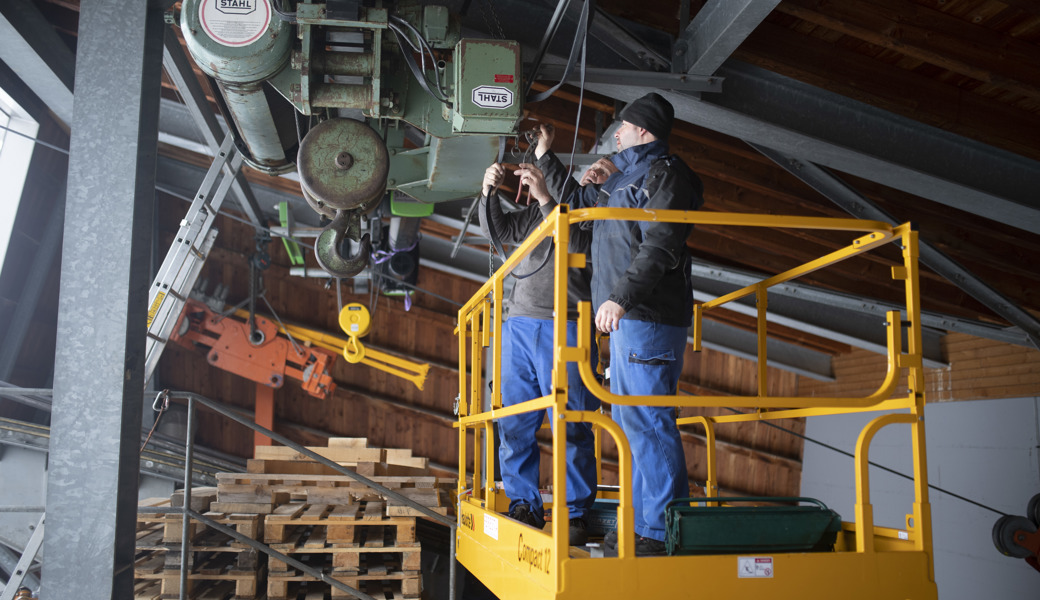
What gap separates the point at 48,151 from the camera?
10.4 meters

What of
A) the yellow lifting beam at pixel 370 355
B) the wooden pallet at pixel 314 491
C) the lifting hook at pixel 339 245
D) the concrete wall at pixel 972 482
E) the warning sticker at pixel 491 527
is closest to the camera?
the warning sticker at pixel 491 527

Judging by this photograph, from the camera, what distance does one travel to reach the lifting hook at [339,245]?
194 inches

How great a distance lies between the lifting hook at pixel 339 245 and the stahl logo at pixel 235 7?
1307 millimetres

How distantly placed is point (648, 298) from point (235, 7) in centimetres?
270

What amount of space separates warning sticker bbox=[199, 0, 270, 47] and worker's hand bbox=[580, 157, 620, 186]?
192cm

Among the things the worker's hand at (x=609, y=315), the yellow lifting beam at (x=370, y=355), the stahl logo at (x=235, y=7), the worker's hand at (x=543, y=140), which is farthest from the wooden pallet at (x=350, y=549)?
the yellow lifting beam at (x=370, y=355)

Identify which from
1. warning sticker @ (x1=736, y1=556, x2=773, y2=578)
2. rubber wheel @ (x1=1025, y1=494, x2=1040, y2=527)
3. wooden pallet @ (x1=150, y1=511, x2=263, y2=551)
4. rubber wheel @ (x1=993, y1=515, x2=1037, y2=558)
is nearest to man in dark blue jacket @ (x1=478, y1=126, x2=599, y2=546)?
warning sticker @ (x1=736, y1=556, x2=773, y2=578)

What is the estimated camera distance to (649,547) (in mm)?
3189

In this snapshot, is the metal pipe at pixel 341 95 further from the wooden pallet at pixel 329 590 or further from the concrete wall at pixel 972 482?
the concrete wall at pixel 972 482

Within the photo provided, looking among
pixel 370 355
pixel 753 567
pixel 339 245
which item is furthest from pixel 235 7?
pixel 370 355

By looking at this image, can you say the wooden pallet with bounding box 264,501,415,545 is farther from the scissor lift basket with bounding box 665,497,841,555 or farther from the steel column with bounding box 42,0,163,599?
the scissor lift basket with bounding box 665,497,841,555

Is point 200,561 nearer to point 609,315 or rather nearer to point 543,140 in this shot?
point 543,140

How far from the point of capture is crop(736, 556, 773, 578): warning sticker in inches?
114

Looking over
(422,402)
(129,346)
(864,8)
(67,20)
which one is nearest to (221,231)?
(422,402)
